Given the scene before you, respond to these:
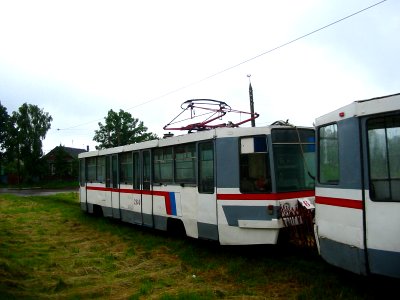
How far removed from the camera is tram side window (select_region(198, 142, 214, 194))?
31.2ft

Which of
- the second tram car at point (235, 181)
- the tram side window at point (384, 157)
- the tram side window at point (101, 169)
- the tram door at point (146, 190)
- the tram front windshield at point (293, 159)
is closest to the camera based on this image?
the tram side window at point (384, 157)

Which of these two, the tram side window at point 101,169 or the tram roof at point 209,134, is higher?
the tram roof at point 209,134

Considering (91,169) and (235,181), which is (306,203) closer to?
(235,181)

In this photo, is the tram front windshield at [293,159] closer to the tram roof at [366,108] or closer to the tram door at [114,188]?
the tram roof at [366,108]

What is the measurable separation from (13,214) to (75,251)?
10269 mm

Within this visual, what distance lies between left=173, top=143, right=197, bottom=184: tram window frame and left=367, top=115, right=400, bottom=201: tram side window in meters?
5.11

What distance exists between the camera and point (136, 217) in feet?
43.4

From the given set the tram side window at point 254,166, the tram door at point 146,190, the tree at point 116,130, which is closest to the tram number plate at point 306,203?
the tram side window at point 254,166

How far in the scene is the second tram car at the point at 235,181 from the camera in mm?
8566

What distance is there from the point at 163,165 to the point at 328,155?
5.96 metres

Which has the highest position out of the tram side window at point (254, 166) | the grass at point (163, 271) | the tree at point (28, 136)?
the tree at point (28, 136)

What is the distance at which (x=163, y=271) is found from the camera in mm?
8469

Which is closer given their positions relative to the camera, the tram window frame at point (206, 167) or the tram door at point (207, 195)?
the tram door at point (207, 195)

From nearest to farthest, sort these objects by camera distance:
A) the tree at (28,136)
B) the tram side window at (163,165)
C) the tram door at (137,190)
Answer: the tram side window at (163,165), the tram door at (137,190), the tree at (28,136)
